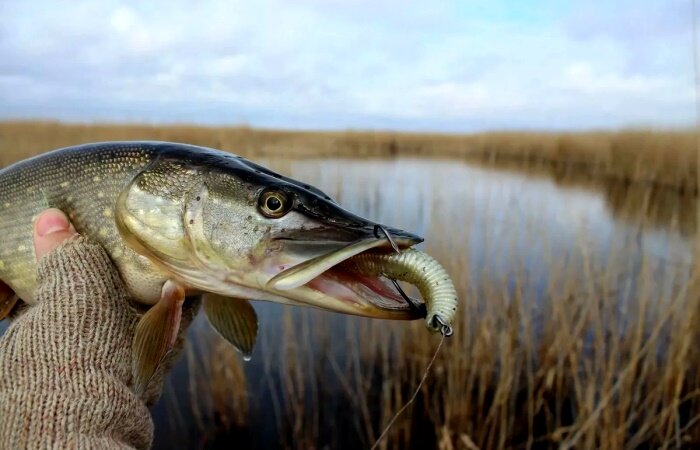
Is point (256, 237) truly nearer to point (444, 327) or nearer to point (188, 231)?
point (188, 231)

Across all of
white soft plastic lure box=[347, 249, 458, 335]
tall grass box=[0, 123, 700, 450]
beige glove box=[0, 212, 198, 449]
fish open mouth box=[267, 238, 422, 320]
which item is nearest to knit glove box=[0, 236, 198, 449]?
beige glove box=[0, 212, 198, 449]

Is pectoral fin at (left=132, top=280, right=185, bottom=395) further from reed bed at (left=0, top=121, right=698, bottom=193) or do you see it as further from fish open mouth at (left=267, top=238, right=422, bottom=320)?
reed bed at (left=0, top=121, right=698, bottom=193)

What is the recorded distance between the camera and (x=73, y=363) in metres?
1.24

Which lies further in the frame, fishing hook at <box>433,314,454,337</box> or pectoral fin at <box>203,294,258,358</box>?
pectoral fin at <box>203,294,258,358</box>

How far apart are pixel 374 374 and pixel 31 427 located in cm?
296

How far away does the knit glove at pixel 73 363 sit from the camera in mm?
1177

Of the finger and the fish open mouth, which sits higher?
the finger

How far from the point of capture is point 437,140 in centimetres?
2097

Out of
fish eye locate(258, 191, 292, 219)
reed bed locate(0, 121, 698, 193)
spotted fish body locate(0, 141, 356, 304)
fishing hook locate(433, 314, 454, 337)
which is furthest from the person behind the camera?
reed bed locate(0, 121, 698, 193)

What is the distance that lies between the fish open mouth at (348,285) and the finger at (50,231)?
0.60 m

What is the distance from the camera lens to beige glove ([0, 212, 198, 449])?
3.86ft

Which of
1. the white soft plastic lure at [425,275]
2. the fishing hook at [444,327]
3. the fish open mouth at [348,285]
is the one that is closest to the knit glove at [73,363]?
the fish open mouth at [348,285]

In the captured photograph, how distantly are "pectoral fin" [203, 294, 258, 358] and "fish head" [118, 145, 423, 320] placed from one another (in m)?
0.25

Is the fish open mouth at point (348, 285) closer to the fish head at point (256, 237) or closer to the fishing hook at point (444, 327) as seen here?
the fish head at point (256, 237)
